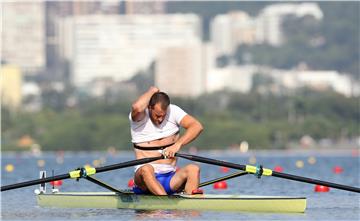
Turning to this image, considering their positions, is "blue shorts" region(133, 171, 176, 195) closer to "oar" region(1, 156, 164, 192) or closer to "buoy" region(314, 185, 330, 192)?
"oar" region(1, 156, 164, 192)

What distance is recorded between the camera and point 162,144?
62.1ft

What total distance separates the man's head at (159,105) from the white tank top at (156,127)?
16cm

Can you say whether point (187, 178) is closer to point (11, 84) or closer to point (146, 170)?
point (146, 170)

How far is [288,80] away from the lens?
181125 mm

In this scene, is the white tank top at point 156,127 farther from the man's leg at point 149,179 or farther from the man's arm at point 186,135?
the man's leg at point 149,179

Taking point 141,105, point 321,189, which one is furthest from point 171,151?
point 321,189

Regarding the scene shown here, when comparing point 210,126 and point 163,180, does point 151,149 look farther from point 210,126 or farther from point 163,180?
point 210,126

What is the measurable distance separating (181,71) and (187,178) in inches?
6759

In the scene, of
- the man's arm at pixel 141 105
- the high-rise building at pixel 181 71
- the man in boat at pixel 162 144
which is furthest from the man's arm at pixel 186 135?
the high-rise building at pixel 181 71

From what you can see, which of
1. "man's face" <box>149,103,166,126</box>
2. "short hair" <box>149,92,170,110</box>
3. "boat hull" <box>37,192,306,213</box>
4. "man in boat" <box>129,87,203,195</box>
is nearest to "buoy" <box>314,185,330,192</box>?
"boat hull" <box>37,192,306,213</box>

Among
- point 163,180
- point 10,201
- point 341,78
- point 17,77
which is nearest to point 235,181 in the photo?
point 10,201

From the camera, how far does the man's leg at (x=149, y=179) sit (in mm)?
18641

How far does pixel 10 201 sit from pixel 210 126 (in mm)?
91889

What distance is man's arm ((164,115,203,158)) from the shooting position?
1866 cm
